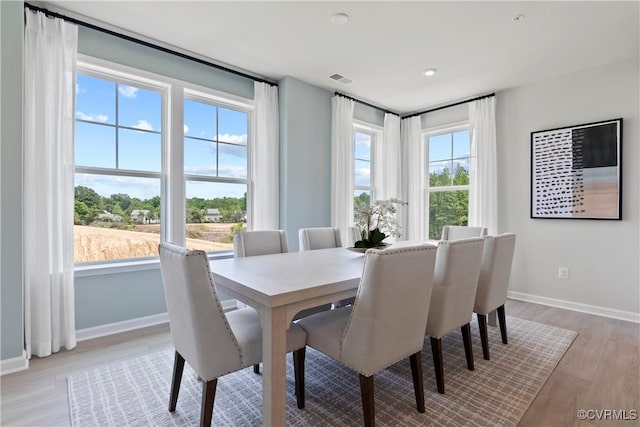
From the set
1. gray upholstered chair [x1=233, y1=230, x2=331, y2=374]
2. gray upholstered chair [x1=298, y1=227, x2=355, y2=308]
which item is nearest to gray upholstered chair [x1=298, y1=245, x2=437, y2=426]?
gray upholstered chair [x1=233, y1=230, x2=331, y2=374]

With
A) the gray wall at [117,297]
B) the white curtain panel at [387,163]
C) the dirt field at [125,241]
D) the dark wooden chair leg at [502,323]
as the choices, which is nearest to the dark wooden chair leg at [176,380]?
the gray wall at [117,297]

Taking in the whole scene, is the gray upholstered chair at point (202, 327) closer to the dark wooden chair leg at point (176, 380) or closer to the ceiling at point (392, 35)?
the dark wooden chair leg at point (176, 380)

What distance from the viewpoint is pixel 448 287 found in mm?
1935

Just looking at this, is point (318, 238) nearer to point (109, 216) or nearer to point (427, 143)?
point (109, 216)

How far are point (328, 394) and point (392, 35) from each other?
2.88m

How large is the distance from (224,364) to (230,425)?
0.44m

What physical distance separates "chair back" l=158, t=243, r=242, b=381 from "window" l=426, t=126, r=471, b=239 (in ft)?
13.2

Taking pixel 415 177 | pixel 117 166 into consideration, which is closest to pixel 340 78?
pixel 415 177

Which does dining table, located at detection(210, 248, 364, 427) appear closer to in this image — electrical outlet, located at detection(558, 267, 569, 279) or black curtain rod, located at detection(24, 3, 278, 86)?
black curtain rod, located at detection(24, 3, 278, 86)

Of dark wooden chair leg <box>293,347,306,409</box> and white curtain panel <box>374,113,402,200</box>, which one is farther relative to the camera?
→ white curtain panel <box>374,113,402,200</box>

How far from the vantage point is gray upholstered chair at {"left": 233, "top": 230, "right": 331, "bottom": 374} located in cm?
262

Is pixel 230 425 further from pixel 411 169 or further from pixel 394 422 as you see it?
pixel 411 169

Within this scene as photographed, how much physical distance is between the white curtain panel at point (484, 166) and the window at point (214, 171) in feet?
9.86

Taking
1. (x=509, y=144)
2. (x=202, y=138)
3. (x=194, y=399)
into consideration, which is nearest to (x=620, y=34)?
(x=509, y=144)
